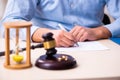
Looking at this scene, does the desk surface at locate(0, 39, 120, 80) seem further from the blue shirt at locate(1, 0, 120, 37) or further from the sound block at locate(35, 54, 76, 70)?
the blue shirt at locate(1, 0, 120, 37)

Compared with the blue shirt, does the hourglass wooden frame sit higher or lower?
lower

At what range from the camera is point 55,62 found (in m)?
0.84

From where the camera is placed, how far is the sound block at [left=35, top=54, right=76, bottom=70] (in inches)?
32.7

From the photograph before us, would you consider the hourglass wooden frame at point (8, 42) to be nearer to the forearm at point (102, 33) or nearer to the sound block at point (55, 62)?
the sound block at point (55, 62)

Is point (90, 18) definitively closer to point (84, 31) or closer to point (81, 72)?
point (84, 31)

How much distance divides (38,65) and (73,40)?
13.1 inches

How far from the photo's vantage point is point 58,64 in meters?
0.83

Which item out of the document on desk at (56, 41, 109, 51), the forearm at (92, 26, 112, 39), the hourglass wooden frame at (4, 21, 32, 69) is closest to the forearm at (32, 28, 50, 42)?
the document on desk at (56, 41, 109, 51)

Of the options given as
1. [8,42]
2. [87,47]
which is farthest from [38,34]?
[8,42]

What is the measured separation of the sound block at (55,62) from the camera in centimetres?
83

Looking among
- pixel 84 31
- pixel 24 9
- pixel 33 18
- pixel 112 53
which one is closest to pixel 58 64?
pixel 112 53

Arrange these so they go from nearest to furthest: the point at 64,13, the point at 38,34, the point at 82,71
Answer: the point at 82,71
the point at 38,34
the point at 64,13

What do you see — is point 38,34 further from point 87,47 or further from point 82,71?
point 82,71

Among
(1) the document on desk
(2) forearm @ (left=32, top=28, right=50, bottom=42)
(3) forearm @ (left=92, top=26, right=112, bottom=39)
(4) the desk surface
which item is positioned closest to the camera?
(4) the desk surface
